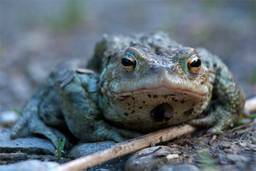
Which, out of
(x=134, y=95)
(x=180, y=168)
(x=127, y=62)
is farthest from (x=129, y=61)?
(x=180, y=168)

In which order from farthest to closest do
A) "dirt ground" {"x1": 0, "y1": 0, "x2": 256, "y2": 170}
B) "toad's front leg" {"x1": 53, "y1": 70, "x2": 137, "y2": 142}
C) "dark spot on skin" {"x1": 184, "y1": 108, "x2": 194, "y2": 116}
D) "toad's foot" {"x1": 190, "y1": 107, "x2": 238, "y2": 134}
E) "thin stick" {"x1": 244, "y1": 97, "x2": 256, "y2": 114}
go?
"dirt ground" {"x1": 0, "y1": 0, "x2": 256, "y2": 170}
"thin stick" {"x1": 244, "y1": 97, "x2": 256, "y2": 114}
"toad's foot" {"x1": 190, "y1": 107, "x2": 238, "y2": 134}
"toad's front leg" {"x1": 53, "y1": 70, "x2": 137, "y2": 142}
"dark spot on skin" {"x1": 184, "y1": 108, "x2": 194, "y2": 116}

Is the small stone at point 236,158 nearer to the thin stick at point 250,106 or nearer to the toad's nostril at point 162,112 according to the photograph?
the toad's nostril at point 162,112

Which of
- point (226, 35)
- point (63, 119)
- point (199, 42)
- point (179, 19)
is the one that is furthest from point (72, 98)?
point (179, 19)

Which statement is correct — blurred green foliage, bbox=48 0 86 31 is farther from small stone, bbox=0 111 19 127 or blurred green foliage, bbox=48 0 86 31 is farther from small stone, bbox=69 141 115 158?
small stone, bbox=69 141 115 158

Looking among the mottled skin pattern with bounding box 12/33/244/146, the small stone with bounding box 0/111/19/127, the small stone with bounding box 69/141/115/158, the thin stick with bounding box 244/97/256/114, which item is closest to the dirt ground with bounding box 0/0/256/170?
the small stone with bounding box 0/111/19/127

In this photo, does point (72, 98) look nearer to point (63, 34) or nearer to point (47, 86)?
point (47, 86)

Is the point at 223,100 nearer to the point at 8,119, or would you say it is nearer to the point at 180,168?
the point at 180,168
